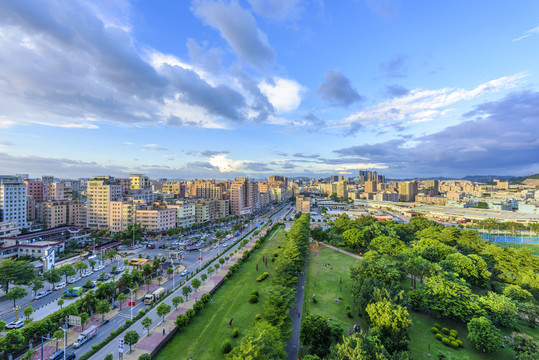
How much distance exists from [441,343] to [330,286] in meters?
14.3

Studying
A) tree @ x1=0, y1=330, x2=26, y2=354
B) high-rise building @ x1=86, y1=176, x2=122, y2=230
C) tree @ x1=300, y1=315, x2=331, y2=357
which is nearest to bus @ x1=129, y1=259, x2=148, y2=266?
tree @ x1=0, y1=330, x2=26, y2=354

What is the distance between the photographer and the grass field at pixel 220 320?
71.4ft

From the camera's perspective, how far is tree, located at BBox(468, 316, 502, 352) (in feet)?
69.9

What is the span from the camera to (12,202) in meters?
56.0

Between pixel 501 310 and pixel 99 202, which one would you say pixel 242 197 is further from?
pixel 501 310

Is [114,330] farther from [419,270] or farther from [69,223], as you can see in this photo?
[69,223]

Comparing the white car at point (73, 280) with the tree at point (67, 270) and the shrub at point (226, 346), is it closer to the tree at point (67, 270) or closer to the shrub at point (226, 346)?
the tree at point (67, 270)

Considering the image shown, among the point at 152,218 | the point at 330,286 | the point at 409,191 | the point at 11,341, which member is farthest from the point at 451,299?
the point at 409,191

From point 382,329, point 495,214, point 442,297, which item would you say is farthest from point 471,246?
point 495,214

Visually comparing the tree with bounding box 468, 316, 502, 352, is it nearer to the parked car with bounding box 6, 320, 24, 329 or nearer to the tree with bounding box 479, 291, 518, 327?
the tree with bounding box 479, 291, 518, 327

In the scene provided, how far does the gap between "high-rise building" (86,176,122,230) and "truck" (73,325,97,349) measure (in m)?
52.1

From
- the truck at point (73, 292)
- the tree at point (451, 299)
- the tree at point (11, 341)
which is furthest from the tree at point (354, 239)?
the tree at point (11, 341)

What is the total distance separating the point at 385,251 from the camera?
44.3m

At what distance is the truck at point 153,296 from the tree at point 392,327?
2560cm
